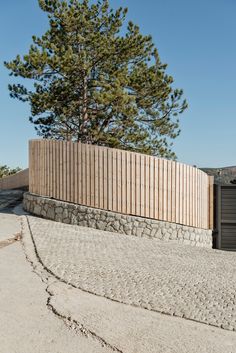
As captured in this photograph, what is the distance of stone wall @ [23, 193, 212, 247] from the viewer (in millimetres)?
9680

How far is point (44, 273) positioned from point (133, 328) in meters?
2.16

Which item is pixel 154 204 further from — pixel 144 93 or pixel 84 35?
pixel 84 35

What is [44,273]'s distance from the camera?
5.34 meters

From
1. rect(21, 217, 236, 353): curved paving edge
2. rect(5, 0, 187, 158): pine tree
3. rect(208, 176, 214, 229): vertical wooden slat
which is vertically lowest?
rect(21, 217, 236, 353): curved paving edge

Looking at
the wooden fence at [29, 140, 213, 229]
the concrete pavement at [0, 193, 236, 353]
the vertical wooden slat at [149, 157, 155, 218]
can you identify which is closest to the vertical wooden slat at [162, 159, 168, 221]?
the wooden fence at [29, 140, 213, 229]

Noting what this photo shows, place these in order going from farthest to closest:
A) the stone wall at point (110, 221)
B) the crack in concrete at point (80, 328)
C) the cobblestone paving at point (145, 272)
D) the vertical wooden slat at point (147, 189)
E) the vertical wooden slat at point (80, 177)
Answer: the vertical wooden slat at point (80, 177) → the vertical wooden slat at point (147, 189) → the stone wall at point (110, 221) → the cobblestone paving at point (145, 272) → the crack in concrete at point (80, 328)

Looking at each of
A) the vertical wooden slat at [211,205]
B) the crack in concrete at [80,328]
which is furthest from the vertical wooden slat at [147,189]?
the crack in concrete at [80,328]

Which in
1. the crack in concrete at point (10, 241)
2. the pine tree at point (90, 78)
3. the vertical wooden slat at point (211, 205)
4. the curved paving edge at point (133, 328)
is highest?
the pine tree at point (90, 78)

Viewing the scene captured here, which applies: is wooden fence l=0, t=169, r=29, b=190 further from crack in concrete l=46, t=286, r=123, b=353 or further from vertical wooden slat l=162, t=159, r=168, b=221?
crack in concrete l=46, t=286, r=123, b=353

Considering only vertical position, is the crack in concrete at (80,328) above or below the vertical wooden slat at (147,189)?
below

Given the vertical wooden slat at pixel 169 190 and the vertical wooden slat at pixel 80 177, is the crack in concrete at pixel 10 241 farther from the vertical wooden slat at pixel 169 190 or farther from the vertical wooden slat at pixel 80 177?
the vertical wooden slat at pixel 169 190

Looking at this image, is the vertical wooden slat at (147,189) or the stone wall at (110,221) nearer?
the stone wall at (110,221)

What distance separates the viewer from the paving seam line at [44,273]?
134 inches

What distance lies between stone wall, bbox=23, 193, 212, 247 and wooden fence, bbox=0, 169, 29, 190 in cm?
1112
